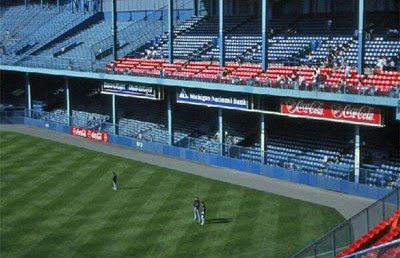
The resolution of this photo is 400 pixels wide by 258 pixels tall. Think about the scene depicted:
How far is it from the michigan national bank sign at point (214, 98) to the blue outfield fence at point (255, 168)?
2842 mm

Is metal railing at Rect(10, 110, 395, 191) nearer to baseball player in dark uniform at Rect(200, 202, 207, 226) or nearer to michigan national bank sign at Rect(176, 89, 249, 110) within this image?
michigan national bank sign at Rect(176, 89, 249, 110)

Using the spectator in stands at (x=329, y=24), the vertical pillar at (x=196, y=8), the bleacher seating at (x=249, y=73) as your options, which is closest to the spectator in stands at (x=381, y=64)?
the bleacher seating at (x=249, y=73)

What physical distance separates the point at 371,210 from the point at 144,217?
9527 mm

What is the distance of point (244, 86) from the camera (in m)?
33.6

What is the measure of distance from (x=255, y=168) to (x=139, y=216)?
29.9 feet

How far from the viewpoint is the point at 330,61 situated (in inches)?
1330

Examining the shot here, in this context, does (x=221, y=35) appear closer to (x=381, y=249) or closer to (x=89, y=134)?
(x=89, y=134)

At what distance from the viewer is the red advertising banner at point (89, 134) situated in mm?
44656

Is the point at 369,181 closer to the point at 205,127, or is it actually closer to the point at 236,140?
the point at 236,140

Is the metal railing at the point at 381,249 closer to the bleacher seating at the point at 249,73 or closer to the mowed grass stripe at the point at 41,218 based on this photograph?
the bleacher seating at the point at 249,73

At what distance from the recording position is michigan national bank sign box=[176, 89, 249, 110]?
3472cm

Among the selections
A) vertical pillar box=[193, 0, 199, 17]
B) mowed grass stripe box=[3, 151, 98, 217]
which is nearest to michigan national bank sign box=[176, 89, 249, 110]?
mowed grass stripe box=[3, 151, 98, 217]

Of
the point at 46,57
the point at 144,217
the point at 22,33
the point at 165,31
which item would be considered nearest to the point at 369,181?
the point at 144,217

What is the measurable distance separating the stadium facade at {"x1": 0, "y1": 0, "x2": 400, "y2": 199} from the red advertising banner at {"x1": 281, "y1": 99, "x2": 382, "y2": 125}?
0.18ft
